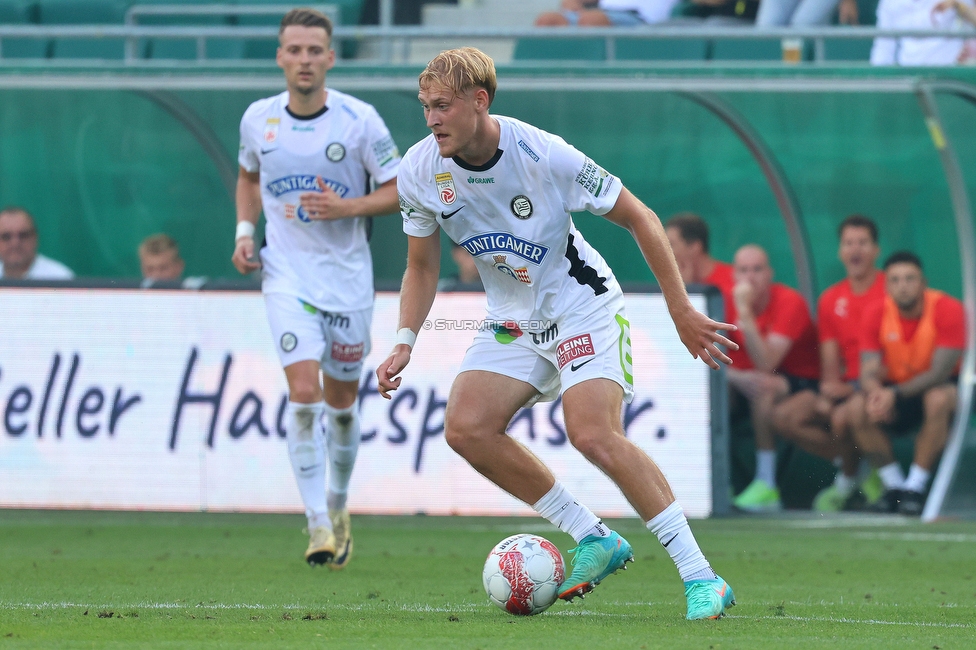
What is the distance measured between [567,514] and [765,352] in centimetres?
453

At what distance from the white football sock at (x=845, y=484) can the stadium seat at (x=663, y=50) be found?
11.3 ft

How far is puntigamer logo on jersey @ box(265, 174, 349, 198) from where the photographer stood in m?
7.47

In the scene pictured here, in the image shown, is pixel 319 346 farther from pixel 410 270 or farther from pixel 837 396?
pixel 837 396

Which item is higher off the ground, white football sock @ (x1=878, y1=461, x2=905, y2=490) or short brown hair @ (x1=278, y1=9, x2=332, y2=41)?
short brown hair @ (x1=278, y1=9, x2=332, y2=41)

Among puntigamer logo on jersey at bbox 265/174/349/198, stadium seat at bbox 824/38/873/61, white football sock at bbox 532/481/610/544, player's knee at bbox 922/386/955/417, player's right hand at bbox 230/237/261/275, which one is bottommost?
player's knee at bbox 922/386/955/417

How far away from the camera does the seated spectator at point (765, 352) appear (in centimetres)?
962

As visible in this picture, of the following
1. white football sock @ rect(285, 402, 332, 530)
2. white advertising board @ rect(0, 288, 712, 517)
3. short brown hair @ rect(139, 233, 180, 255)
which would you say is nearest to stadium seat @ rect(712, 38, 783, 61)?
white advertising board @ rect(0, 288, 712, 517)

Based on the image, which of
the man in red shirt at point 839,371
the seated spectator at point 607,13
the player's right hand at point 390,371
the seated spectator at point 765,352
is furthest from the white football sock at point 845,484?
the player's right hand at point 390,371

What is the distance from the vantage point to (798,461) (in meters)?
9.72

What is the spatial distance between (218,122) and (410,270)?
5204 millimetres

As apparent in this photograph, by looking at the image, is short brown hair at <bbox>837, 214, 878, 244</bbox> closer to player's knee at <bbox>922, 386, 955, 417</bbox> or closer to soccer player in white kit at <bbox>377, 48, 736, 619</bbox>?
player's knee at <bbox>922, 386, 955, 417</bbox>

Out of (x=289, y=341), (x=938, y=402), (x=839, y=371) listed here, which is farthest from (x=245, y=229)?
(x=938, y=402)

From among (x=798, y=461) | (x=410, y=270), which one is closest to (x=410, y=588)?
(x=410, y=270)

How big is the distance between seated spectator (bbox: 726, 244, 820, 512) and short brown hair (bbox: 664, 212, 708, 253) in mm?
276
